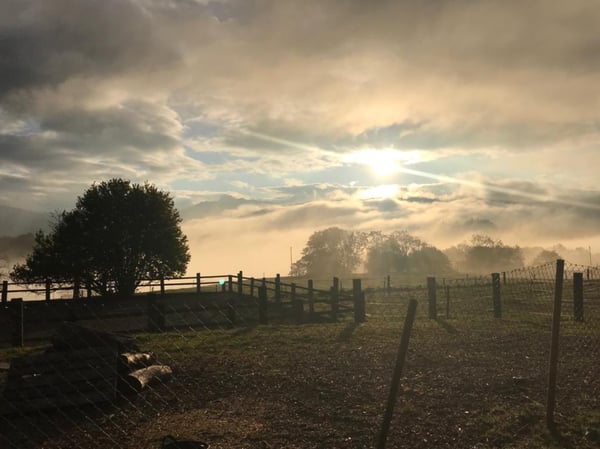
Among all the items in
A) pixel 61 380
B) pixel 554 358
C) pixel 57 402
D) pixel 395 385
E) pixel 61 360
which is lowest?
pixel 57 402

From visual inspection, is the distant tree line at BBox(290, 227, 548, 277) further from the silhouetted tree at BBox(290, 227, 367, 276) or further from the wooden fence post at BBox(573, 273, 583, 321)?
the wooden fence post at BBox(573, 273, 583, 321)

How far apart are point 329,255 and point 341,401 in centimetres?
10095

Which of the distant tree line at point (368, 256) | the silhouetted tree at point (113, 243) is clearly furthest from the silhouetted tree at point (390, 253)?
the silhouetted tree at point (113, 243)

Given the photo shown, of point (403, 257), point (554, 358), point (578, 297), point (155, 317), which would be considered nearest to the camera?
point (554, 358)

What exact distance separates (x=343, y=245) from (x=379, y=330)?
95.1m

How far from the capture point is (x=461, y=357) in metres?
12.2

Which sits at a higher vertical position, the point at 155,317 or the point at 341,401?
the point at 155,317

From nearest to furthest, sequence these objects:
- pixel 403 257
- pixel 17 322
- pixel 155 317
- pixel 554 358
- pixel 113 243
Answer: pixel 554 358, pixel 17 322, pixel 155 317, pixel 113 243, pixel 403 257

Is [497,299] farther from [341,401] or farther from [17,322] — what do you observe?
[17,322]

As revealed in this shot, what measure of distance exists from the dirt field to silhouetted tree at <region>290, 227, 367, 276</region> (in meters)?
93.4

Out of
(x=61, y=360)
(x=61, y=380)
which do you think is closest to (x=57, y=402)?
(x=61, y=380)

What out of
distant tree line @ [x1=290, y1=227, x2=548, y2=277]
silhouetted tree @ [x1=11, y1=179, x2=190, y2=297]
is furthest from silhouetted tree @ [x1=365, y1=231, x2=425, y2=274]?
silhouetted tree @ [x1=11, y1=179, x2=190, y2=297]

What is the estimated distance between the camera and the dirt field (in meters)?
6.99

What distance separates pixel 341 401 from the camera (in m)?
8.68
